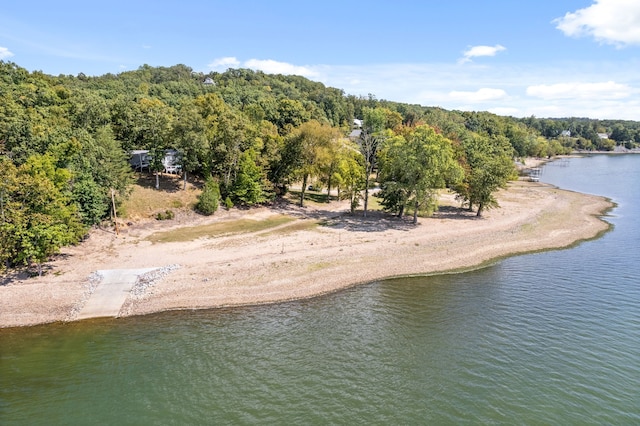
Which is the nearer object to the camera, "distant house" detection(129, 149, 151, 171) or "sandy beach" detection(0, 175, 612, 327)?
"sandy beach" detection(0, 175, 612, 327)

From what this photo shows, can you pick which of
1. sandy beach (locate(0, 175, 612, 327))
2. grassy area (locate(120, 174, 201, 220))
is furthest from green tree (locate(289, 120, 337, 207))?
grassy area (locate(120, 174, 201, 220))

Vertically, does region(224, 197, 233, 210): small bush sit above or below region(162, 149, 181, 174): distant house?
below

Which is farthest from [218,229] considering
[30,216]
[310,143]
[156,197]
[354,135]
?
[354,135]

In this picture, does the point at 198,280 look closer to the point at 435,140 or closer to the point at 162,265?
the point at 162,265

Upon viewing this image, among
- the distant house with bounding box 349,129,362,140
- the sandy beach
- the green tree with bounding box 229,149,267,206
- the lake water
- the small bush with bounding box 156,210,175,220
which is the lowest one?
the lake water

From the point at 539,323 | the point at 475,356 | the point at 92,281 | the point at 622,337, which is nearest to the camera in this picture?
the point at 475,356

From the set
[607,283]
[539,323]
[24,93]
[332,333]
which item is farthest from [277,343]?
[24,93]

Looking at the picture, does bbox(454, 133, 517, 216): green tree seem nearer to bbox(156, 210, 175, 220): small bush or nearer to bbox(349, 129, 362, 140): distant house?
bbox(156, 210, 175, 220): small bush
